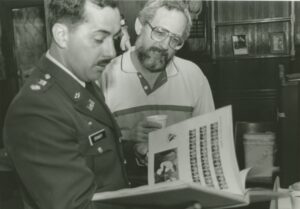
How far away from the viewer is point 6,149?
4.03 ft

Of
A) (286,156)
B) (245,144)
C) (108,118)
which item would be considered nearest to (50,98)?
(108,118)

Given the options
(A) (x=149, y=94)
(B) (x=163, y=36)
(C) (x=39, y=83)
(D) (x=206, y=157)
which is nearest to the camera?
(C) (x=39, y=83)

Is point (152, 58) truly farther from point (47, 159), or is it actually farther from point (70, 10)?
point (47, 159)

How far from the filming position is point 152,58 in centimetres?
216

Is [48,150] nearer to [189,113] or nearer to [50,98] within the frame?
[50,98]

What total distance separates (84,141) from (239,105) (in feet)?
15.6

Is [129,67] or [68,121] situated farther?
[129,67]

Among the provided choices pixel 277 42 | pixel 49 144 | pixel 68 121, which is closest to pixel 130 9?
pixel 277 42

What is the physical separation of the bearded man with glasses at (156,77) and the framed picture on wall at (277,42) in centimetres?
353

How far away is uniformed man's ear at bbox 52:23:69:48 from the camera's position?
4.13 feet

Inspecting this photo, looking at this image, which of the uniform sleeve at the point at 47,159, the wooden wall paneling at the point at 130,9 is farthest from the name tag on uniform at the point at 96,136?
the wooden wall paneling at the point at 130,9

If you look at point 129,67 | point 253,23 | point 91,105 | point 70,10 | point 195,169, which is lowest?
point 195,169

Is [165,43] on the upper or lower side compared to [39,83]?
upper

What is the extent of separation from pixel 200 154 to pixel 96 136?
1.21ft
